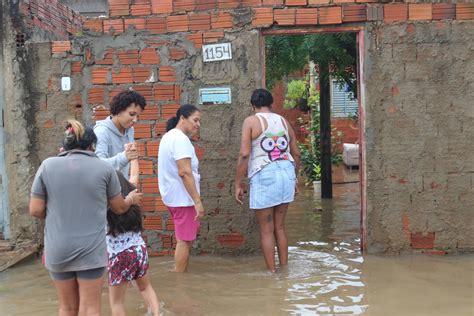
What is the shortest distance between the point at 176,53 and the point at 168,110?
1.96 ft

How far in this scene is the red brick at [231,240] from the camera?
19.5ft

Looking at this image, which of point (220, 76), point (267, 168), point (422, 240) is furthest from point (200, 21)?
point (422, 240)

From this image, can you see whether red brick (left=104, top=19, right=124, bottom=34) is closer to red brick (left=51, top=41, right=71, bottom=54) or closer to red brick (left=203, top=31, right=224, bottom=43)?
red brick (left=51, top=41, right=71, bottom=54)

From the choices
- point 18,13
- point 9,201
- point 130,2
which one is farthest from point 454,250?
point 18,13

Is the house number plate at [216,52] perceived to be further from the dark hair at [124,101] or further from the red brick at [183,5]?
the dark hair at [124,101]

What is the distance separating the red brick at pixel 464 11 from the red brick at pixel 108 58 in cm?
357

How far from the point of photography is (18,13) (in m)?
6.10

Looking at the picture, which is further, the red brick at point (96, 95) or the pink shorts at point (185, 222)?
the red brick at point (96, 95)

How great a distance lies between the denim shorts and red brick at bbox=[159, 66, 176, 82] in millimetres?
1458

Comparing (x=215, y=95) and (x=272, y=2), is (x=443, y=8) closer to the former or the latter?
(x=272, y=2)

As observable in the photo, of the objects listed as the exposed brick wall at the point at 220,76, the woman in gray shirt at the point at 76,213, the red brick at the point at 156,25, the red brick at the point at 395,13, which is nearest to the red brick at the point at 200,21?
the exposed brick wall at the point at 220,76

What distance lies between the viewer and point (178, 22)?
5918 millimetres

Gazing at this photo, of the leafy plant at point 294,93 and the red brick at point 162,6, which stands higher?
the red brick at point 162,6

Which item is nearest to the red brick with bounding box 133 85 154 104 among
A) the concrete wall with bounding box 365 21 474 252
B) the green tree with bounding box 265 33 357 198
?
→ the concrete wall with bounding box 365 21 474 252
